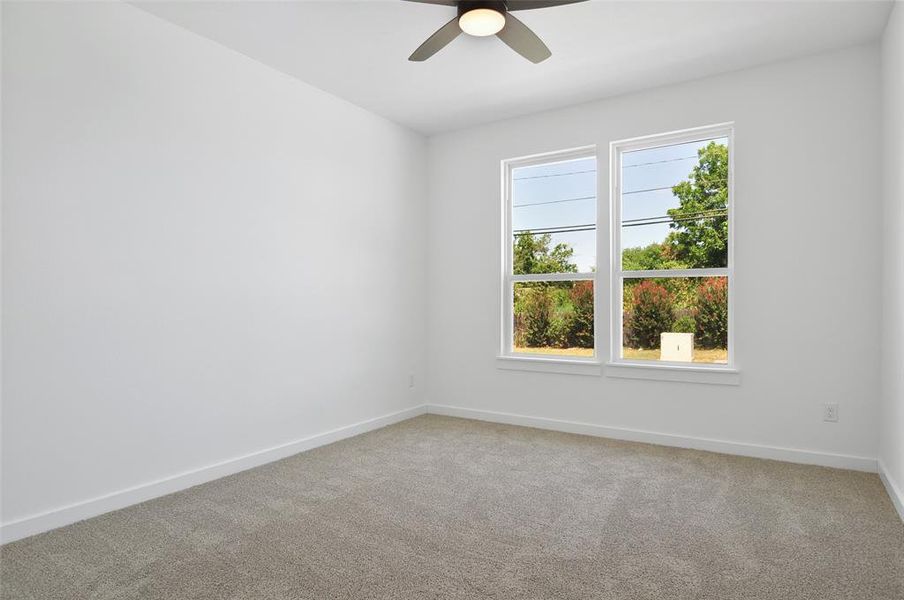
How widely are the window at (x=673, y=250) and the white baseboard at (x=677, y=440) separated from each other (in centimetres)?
53

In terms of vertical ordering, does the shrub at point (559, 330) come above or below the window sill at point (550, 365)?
above

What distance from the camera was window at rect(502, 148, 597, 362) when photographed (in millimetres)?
4348

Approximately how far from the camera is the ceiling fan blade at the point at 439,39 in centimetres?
263

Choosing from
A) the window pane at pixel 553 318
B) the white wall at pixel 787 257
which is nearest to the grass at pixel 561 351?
the window pane at pixel 553 318

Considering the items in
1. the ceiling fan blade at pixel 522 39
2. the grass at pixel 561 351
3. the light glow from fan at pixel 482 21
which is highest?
the light glow from fan at pixel 482 21

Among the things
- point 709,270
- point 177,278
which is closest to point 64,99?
point 177,278

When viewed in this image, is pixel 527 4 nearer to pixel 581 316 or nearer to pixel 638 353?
pixel 581 316

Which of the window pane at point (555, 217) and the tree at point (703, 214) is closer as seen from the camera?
the tree at point (703, 214)

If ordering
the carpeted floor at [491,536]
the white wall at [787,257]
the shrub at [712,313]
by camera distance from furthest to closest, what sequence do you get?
the shrub at [712,313] → the white wall at [787,257] → the carpeted floor at [491,536]

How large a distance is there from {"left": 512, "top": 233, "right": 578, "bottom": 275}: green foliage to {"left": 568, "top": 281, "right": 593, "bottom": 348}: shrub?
17 centimetres

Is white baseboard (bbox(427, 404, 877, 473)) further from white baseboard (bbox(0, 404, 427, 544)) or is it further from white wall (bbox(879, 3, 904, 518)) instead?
white baseboard (bbox(0, 404, 427, 544))

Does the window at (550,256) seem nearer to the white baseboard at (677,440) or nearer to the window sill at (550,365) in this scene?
the window sill at (550,365)

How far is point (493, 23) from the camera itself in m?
2.61

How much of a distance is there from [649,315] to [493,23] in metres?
2.44
